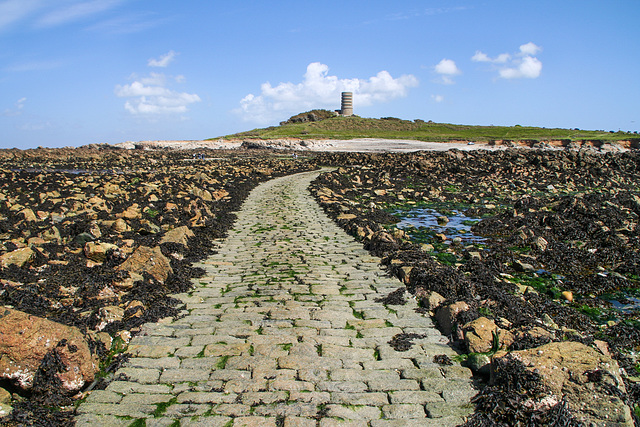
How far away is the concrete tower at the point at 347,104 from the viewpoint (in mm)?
105938

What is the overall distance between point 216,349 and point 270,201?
1160cm

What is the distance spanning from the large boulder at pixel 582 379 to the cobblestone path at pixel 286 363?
0.64m

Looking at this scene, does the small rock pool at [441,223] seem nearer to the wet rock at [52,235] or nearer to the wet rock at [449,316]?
the wet rock at [449,316]

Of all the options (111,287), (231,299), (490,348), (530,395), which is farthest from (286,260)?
(530,395)

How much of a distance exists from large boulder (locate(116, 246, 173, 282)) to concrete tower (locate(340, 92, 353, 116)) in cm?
10198

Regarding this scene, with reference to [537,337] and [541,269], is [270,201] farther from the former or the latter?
[537,337]

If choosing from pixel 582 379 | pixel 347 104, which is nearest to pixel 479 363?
pixel 582 379

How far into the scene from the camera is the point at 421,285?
6582mm

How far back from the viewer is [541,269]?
8.18 metres

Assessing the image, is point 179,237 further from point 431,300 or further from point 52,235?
point 431,300

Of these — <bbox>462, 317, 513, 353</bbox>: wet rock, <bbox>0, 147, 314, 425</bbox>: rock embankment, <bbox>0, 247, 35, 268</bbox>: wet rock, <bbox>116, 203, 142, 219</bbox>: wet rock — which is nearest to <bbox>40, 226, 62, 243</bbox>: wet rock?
<bbox>0, 147, 314, 425</bbox>: rock embankment

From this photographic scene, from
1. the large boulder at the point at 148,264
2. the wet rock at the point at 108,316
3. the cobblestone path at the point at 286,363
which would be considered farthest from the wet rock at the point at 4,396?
the large boulder at the point at 148,264

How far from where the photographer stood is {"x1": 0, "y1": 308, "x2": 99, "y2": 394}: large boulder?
3.77m

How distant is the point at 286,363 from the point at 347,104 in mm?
106191
